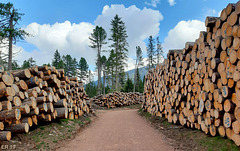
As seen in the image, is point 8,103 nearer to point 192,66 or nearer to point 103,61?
point 192,66

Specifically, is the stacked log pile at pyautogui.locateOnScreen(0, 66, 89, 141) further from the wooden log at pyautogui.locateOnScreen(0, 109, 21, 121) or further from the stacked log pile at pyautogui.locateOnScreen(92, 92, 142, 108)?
the stacked log pile at pyautogui.locateOnScreen(92, 92, 142, 108)

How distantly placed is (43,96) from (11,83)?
51.6 inches

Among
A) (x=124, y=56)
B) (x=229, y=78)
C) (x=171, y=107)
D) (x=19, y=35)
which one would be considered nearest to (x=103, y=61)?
(x=124, y=56)

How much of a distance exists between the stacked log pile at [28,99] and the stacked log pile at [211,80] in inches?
218

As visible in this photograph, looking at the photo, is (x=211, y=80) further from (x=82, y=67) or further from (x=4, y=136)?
(x=82, y=67)

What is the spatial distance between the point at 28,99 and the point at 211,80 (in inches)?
253

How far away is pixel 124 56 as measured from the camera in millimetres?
28625

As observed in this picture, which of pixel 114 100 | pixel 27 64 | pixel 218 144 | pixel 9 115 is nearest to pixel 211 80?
pixel 218 144

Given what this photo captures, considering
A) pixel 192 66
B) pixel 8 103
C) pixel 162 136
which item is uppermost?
pixel 192 66

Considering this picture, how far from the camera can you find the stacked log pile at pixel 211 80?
395 centimetres

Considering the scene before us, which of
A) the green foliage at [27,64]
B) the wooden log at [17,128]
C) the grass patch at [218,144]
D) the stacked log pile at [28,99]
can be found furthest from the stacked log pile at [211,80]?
the green foliage at [27,64]

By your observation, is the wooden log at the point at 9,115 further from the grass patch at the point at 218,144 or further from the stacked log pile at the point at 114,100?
the stacked log pile at the point at 114,100

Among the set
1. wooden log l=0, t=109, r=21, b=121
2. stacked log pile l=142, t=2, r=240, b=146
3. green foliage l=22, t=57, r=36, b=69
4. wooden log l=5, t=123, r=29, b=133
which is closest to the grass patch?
stacked log pile l=142, t=2, r=240, b=146

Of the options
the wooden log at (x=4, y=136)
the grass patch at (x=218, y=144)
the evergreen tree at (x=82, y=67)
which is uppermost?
the evergreen tree at (x=82, y=67)
